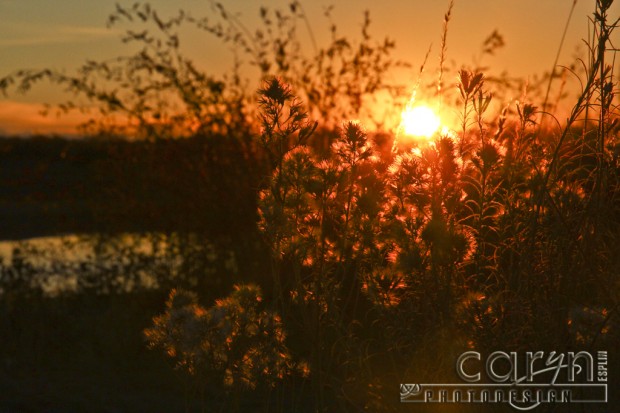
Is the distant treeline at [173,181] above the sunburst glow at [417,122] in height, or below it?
above

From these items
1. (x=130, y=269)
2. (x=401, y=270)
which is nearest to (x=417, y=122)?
(x=401, y=270)

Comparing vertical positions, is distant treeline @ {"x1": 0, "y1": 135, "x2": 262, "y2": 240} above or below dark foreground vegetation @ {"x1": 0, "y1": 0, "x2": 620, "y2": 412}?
above

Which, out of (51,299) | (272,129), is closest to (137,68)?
(51,299)

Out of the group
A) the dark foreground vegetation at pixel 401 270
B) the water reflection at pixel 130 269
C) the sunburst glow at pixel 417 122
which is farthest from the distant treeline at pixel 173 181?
the sunburst glow at pixel 417 122

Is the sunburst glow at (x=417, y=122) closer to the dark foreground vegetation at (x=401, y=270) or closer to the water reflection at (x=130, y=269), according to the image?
the dark foreground vegetation at (x=401, y=270)

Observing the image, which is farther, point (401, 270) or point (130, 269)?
point (130, 269)

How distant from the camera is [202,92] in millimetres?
8164

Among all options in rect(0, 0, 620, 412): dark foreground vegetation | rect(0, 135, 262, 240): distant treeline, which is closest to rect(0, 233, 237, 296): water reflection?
rect(0, 135, 262, 240): distant treeline

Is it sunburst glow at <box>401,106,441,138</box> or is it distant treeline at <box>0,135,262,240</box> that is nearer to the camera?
sunburst glow at <box>401,106,441,138</box>

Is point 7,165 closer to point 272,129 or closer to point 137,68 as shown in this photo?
point 137,68

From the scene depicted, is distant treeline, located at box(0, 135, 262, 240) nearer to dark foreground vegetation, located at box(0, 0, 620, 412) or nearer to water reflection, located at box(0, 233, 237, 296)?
water reflection, located at box(0, 233, 237, 296)

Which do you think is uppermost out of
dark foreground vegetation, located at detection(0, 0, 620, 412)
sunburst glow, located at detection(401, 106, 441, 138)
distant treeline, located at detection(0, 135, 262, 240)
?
distant treeline, located at detection(0, 135, 262, 240)

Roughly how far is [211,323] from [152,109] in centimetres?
559

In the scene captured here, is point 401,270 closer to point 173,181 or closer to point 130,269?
point 173,181
